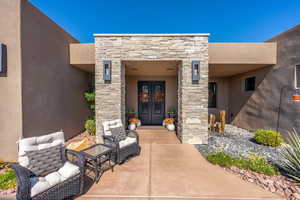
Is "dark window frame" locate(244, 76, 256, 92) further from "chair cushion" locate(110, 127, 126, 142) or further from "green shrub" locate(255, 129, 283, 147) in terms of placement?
"chair cushion" locate(110, 127, 126, 142)

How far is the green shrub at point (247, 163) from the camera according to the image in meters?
2.94

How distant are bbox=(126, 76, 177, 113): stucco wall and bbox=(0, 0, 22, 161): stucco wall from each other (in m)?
4.63

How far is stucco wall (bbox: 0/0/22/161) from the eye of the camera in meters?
3.36

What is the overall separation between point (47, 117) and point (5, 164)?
1484 millimetres

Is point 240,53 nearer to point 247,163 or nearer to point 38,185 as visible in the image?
point 247,163

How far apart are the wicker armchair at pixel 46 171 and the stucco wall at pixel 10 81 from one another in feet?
5.94

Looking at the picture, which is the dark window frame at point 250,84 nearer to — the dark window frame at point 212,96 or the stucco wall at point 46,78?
the dark window frame at point 212,96

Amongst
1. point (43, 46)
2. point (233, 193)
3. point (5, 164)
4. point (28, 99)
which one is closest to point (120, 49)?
point (43, 46)

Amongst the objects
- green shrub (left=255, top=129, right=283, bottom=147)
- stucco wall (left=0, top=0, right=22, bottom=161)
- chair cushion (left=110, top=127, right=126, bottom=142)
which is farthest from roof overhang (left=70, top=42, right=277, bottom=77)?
chair cushion (left=110, top=127, right=126, bottom=142)

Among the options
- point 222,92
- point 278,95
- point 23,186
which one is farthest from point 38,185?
point 222,92

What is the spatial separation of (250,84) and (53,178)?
8282mm

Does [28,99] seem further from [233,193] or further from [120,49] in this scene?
[233,193]

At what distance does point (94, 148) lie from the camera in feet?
10.3

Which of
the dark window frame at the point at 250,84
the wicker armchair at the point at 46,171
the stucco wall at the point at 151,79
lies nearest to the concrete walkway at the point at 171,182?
the wicker armchair at the point at 46,171
